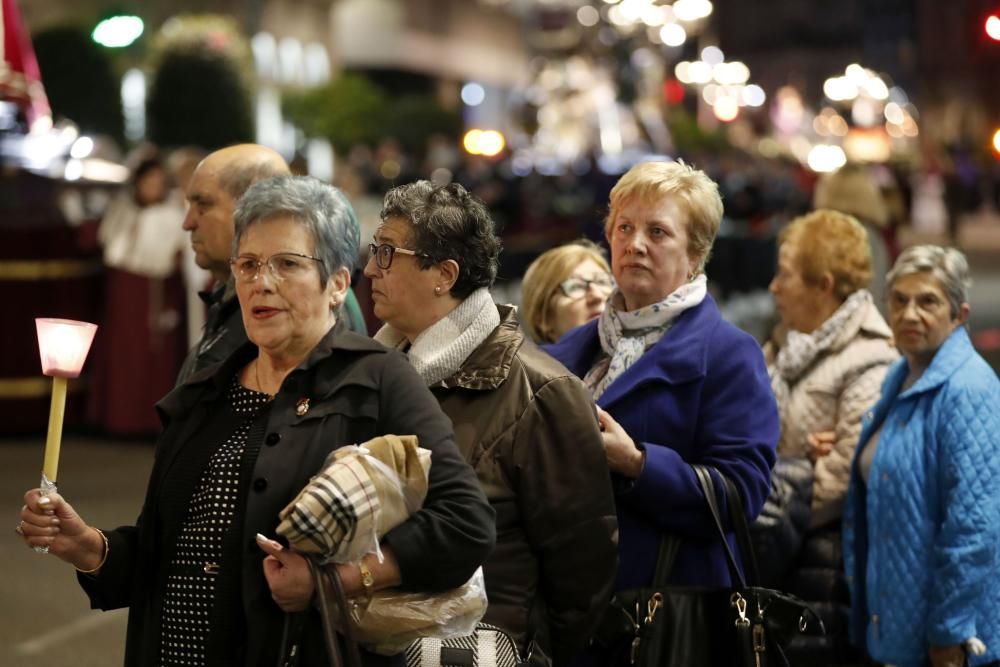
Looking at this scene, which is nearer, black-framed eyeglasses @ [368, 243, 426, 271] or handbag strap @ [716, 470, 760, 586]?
black-framed eyeglasses @ [368, 243, 426, 271]

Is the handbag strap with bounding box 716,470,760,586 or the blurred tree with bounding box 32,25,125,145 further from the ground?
the blurred tree with bounding box 32,25,125,145

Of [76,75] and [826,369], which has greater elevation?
[76,75]

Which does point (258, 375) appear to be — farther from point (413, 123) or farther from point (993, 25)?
point (413, 123)

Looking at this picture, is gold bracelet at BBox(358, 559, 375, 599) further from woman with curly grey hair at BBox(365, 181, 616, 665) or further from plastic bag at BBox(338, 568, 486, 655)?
woman with curly grey hair at BBox(365, 181, 616, 665)

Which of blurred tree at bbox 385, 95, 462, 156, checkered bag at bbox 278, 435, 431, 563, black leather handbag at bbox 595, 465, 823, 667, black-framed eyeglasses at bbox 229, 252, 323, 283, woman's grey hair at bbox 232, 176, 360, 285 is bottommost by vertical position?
black leather handbag at bbox 595, 465, 823, 667

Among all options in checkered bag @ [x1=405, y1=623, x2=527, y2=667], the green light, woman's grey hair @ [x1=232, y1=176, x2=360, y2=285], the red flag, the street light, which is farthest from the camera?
the green light

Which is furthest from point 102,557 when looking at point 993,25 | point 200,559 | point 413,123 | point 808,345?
point 413,123

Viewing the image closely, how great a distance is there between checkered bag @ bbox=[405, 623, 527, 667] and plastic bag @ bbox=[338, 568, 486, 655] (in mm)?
277

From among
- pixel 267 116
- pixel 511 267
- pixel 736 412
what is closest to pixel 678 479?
pixel 736 412

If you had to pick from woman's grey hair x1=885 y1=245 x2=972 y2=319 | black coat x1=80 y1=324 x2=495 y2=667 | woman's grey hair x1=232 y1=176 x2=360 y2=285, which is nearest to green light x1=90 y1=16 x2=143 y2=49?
woman's grey hair x1=885 y1=245 x2=972 y2=319

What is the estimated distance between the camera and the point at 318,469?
3.24 m

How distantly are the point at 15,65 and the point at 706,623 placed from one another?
441 cm

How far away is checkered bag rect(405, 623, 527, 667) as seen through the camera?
140 inches

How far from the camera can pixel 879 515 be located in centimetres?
521
